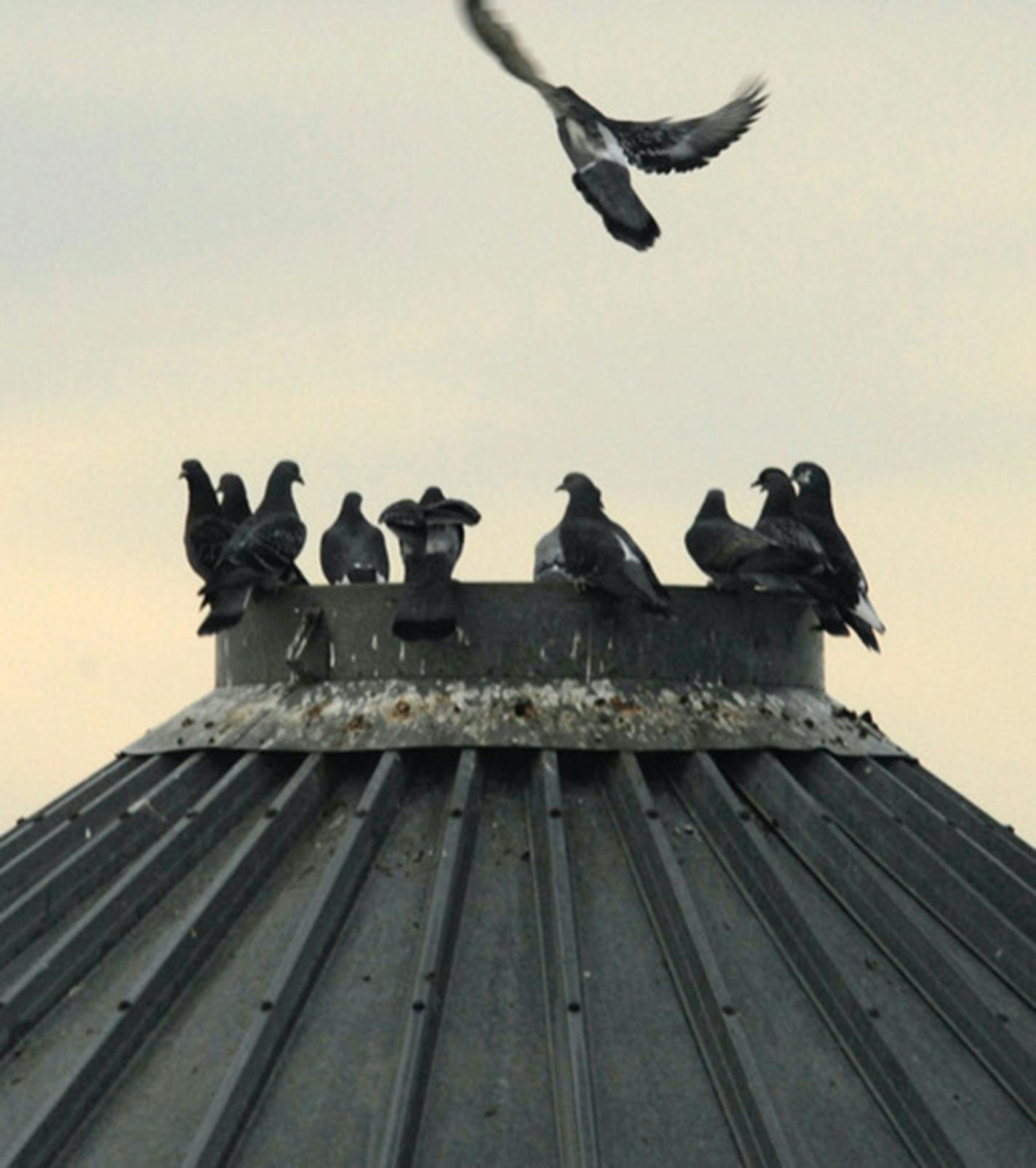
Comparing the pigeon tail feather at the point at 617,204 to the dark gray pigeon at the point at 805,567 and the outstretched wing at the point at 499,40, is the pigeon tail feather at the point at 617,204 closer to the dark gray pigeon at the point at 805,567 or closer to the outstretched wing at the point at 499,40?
the outstretched wing at the point at 499,40

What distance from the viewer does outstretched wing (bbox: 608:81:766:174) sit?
40.0 feet

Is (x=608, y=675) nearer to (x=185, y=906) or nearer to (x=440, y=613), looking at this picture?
(x=440, y=613)

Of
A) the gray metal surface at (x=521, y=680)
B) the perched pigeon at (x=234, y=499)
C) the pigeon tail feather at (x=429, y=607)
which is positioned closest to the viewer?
the gray metal surface at (x=521, y=680)

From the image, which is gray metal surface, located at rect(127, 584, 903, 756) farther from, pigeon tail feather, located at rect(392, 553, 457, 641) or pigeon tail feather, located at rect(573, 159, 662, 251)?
pigeon tail feather, located at rect(573, 159, 662, 251)

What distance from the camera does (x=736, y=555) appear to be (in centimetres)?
1002

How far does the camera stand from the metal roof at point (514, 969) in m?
7.08

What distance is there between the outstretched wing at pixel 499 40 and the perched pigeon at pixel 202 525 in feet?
9.34

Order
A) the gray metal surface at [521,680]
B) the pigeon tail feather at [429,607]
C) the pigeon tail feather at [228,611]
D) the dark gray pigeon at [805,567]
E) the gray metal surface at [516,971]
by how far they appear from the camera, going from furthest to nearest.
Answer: the dark gray pigeon at [805,567] < the pigeon tail feather at [228,611] < the pigeon tail feather at [429,607] < the gray metal surface at [521,680] < the gray metal surface at [516,971]

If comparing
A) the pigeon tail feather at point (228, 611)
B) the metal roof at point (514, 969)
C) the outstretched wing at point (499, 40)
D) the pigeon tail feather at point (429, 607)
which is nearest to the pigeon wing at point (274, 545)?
the pigeon tail feather at point (228, 611)

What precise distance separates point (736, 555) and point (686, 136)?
3.47 m

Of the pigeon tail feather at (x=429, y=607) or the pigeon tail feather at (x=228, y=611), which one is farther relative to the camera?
the pigeon tail feather at (x=228, y=611)

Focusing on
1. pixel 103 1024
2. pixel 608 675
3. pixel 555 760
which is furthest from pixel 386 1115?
pixel 608 675

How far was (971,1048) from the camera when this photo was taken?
26.2 feet

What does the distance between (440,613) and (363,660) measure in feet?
1.57
